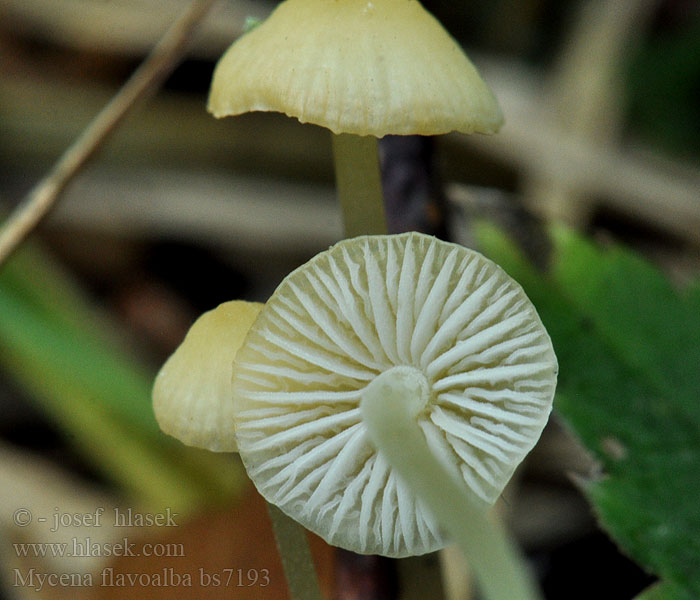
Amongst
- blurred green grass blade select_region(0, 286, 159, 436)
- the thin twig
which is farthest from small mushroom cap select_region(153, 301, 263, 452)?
blurred green grass blade select_region(0, 286, 159, 436)

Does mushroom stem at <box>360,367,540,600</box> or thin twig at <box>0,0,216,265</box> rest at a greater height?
thin twig at <box>0,0,216,265</box>

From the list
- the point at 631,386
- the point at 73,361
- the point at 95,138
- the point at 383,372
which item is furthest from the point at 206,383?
the point at 73,361

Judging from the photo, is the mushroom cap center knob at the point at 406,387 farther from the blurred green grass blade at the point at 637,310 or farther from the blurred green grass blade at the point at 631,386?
the blurred green grass blade at the point at 637,310

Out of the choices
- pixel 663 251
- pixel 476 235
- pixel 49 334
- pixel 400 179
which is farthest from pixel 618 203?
pixel 49 334

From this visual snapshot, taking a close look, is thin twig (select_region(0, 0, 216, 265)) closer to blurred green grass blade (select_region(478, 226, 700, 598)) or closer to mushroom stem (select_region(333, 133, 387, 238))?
mushroom stem (select_region(333, 133, 387, 238))

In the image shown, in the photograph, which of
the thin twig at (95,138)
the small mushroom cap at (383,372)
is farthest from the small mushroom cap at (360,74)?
the thin twig at (95,138)

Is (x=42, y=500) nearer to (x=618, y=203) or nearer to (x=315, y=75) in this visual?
(x=315, y=75)
